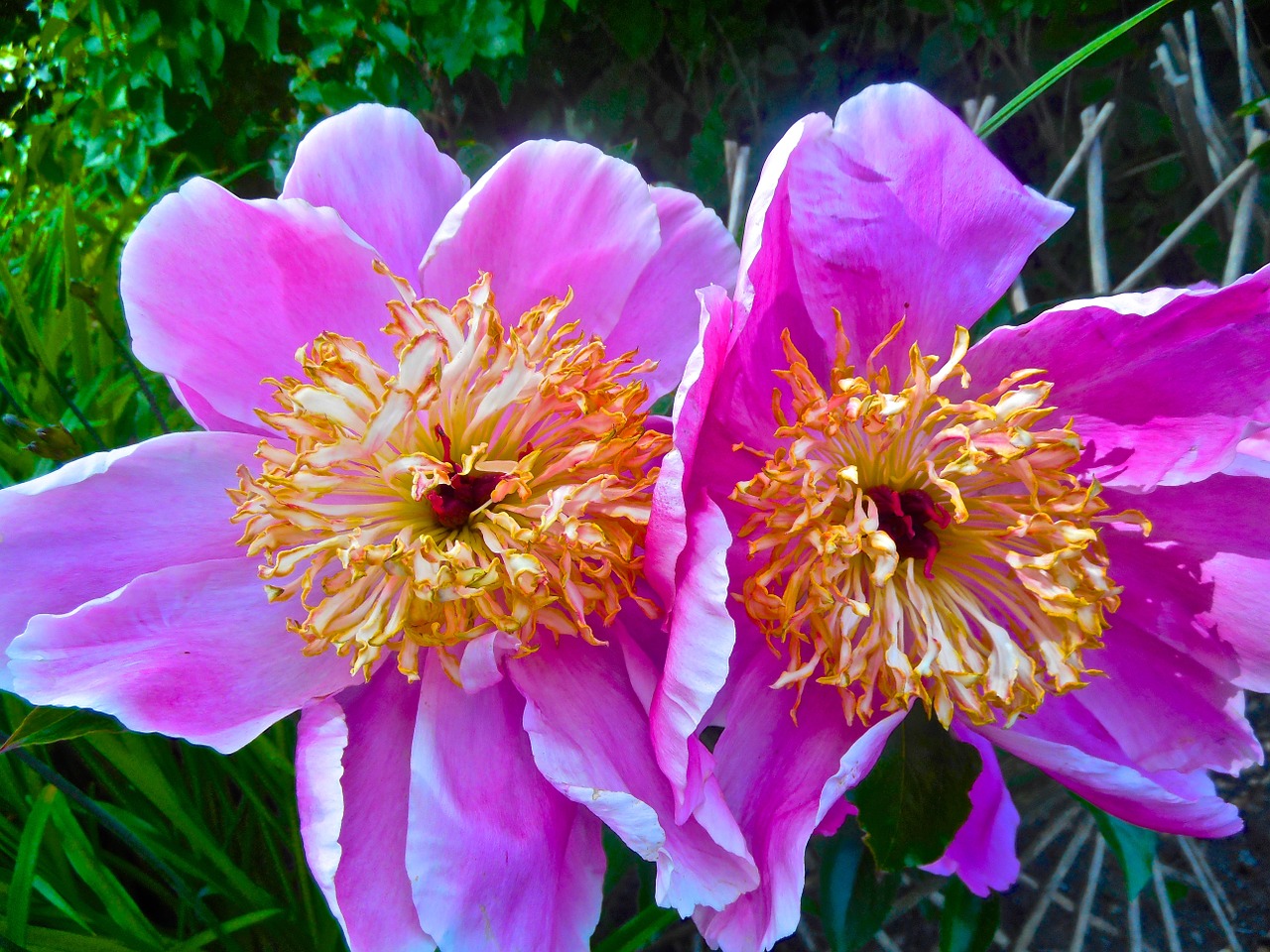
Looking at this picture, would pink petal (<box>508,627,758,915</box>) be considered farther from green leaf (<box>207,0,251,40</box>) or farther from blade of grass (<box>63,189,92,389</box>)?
green leaf (<box>207,0,251,40</box>)

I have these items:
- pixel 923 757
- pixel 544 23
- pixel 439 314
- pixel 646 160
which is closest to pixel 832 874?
pixel 923 757

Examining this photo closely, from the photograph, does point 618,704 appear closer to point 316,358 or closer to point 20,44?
point 316,358

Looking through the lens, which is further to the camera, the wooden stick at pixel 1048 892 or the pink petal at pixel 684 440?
the wooden stick at pixel 1048 892

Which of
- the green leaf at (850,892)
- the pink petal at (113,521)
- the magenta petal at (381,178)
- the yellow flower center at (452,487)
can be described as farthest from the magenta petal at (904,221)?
the green leaf at (850,892)

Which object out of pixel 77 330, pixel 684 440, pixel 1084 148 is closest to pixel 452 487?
pixel 684 440

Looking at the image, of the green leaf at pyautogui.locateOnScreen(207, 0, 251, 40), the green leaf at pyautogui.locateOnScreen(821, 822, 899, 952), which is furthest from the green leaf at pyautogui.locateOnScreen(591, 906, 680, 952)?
the green leaf at pyautogui.locateOnScreen(207, 0, 251, 40)

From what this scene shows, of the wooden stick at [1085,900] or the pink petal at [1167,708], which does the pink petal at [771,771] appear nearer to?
the pink petal at [1167,708]

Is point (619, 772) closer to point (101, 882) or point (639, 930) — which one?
point (639, 930)
